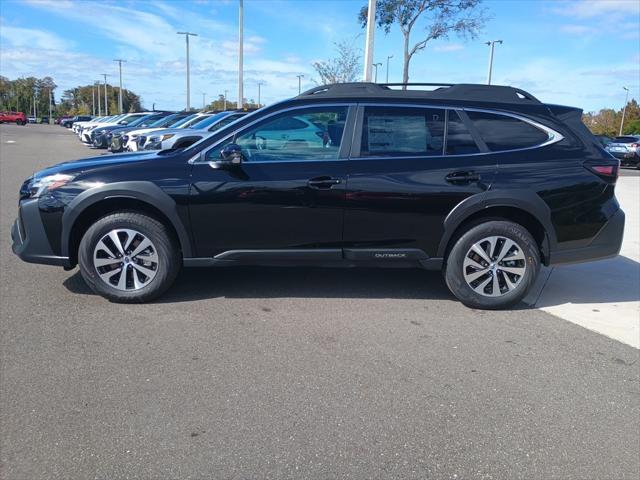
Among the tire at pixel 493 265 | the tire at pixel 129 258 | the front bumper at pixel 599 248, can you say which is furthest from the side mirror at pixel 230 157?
the front bumper at pixel 599 248

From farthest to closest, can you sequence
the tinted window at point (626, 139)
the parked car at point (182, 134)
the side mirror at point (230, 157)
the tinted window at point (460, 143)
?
the tinted window at point (626, 139) → the parked car at point (182, 134) → the tinted window at point (460, 143) → the side mirror at point (230, 157)

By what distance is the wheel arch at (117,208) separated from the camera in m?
4.53

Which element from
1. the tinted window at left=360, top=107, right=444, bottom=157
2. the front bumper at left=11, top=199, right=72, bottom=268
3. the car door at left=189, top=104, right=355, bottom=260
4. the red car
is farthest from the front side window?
the red car

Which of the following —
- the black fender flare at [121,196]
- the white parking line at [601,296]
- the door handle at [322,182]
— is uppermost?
the door handle at [322,182]

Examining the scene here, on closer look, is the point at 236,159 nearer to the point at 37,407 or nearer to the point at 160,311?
the point at 160,311

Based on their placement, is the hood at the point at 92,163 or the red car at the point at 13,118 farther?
the red car at the point at 13,118

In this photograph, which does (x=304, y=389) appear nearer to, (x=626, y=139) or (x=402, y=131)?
(x=402, y=131)

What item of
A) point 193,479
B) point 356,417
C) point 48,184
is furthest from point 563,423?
point 48,184

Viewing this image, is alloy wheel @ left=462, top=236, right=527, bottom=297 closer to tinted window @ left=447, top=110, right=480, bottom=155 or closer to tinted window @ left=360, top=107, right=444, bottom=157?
tinted window @ left=447, top=110, right=480, bottom=155

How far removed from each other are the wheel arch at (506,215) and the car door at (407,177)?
73 mm

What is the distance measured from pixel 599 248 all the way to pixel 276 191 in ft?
9.87

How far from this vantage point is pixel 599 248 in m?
4.92

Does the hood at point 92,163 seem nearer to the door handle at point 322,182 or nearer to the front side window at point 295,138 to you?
the front side window at point 295,138

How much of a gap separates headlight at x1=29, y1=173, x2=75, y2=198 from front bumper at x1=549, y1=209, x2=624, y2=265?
14.3ft
